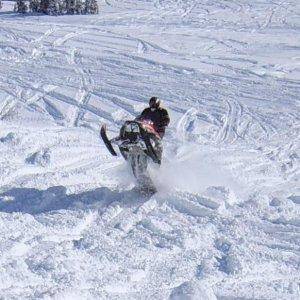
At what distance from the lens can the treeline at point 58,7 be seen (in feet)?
117

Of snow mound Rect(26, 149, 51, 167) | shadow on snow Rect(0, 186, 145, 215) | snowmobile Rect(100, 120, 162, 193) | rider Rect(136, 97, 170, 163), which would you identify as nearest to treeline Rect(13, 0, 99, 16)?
snow mound Rect(26, 149, 51, 167)

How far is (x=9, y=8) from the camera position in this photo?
128 ft

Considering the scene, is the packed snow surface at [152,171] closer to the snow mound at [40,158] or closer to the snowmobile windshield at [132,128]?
the snow mound at [40,158]

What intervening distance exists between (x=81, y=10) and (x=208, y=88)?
18316 millimetres

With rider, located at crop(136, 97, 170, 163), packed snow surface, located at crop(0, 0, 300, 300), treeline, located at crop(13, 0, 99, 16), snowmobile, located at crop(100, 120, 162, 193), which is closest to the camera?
packed snow surface, located at crop(0, 0, 300, 300)

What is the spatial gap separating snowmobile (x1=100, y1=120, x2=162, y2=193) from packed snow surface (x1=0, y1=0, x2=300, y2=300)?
29cm

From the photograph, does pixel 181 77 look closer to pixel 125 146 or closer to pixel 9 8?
pixel 125 146

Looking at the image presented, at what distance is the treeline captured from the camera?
35594 millimetres

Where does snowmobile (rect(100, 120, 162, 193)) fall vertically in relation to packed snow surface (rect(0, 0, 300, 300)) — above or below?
above

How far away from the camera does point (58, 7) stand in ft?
118

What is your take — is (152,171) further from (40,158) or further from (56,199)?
(40,158)

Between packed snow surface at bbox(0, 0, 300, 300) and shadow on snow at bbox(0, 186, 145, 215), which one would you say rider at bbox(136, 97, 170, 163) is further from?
shadow on snow at bbox(0, 186, 145, 215)

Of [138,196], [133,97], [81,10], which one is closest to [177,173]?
[138,196]

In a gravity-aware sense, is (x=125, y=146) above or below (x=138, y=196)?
above
